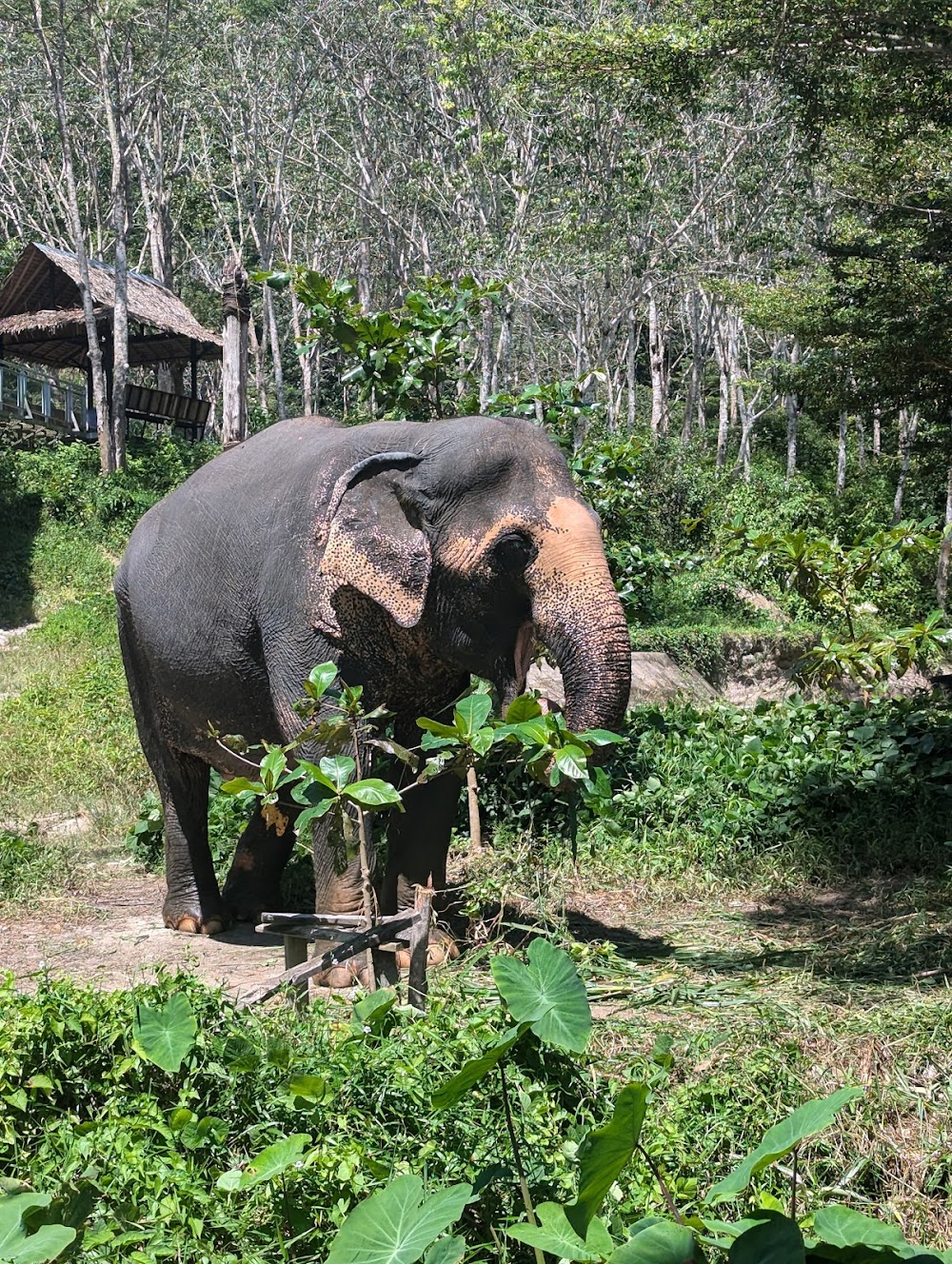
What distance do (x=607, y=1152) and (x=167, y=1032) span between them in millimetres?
1403

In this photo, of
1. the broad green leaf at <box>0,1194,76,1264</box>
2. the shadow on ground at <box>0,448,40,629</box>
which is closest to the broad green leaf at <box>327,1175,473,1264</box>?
the broad green leaf at <box>0,1194,76,1264</box>

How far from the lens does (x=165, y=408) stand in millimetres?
26406

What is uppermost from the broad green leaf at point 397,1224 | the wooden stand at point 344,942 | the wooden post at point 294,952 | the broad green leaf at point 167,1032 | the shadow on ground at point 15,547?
the broad green leaf at point 397,1224

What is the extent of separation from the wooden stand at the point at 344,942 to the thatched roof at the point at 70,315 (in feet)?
69.3

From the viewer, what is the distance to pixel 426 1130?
11.3 ft

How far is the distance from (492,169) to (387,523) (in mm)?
17621

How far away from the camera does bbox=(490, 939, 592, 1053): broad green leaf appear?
10.2 ft

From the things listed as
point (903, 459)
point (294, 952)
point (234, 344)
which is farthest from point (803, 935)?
point (903, 459)

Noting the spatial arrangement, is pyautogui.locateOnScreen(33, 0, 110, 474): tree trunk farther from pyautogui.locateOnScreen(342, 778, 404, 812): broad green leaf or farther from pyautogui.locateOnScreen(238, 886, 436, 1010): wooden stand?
pyautogui.locateOnScreen(342, 778, 404, 812): broad green leaf

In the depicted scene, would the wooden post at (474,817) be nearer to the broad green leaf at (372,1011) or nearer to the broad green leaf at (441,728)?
the broad green leaf at (441,728)

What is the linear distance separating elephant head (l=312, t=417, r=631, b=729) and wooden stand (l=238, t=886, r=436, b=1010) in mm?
1211

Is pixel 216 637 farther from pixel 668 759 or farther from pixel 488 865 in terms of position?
pixel 668 759

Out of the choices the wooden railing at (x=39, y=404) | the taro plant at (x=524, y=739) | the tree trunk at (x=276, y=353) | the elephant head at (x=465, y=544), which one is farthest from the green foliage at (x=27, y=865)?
the tree trunk at (x=276, y=353)

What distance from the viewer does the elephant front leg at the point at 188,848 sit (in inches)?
267
